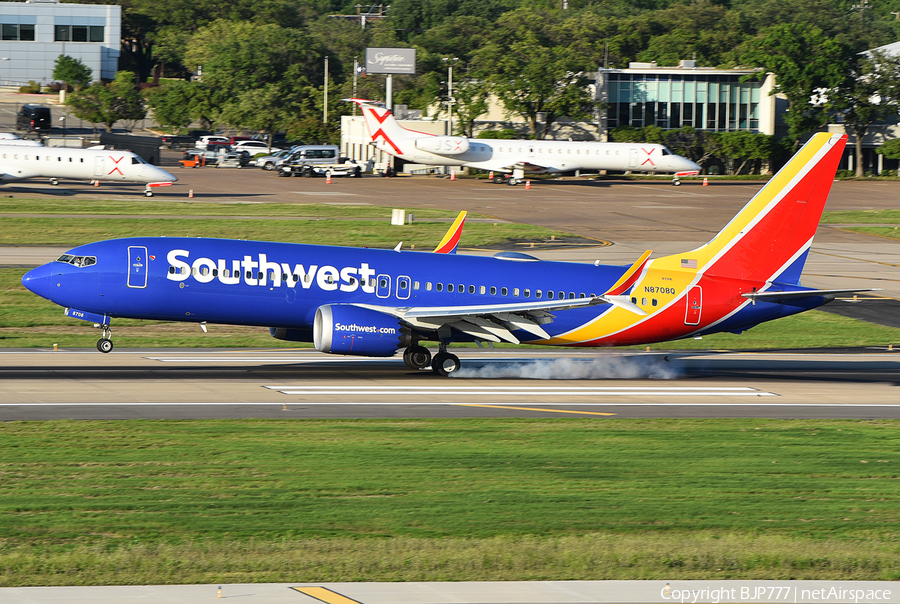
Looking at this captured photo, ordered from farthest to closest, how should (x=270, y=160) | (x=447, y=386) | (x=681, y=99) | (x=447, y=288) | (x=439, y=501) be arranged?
(x=681, y=99), (x=270, y=160), (x=447, y=288), (x=447, y=386), (x=439, y=501)

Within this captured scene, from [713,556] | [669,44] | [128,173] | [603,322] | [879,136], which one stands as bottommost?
[713,556]

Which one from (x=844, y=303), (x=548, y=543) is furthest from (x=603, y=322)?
(x=844, y=303)

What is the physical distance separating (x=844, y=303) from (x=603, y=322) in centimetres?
2473

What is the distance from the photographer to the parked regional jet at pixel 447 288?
32.1 metres

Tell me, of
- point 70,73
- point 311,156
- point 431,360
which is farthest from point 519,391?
point 70,73

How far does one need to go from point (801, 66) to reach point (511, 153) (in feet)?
158

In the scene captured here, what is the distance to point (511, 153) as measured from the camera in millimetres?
119688

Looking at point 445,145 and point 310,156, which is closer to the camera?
point 445,145

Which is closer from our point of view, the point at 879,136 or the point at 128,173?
the point at 128,173

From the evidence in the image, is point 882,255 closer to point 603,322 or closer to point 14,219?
point 603,322

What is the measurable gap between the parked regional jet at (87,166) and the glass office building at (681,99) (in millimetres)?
69734

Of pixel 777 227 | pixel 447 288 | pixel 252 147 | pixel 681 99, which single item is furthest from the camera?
pixel 252 147

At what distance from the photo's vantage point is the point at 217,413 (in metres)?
27.7

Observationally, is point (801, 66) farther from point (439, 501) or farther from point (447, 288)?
point (439, 501)
